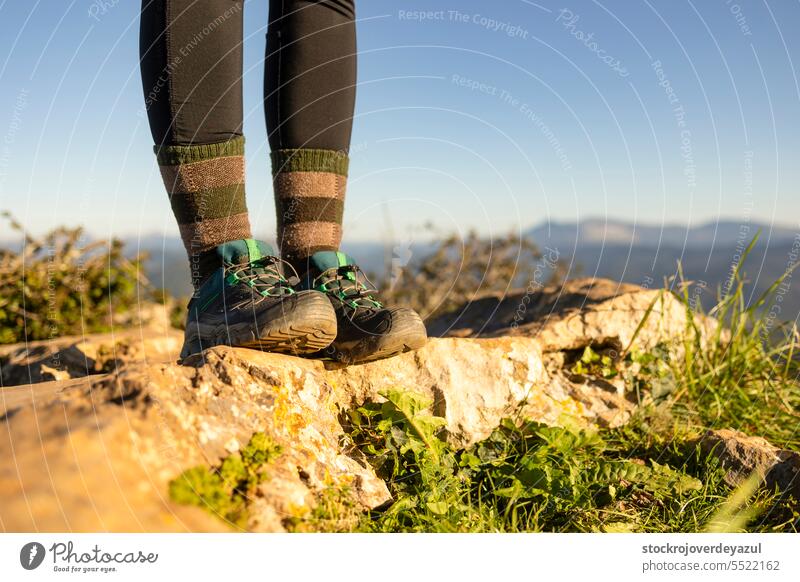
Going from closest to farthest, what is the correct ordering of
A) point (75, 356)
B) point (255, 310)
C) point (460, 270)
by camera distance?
point (255, 310) → point (75, 356) → point (460, 270)

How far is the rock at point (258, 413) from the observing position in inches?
39.7

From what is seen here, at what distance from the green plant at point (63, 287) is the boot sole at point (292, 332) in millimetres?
2422

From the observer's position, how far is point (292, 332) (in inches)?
56.4

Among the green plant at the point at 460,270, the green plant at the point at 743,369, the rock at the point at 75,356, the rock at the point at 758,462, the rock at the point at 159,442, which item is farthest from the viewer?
the green plant at the point at 460,270

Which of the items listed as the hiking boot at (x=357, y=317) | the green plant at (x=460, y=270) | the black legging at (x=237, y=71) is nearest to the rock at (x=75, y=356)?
the hiking boot at (x=357, y=317)

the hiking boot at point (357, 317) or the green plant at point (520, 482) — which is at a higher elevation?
the hiking boot at point (357, 317)

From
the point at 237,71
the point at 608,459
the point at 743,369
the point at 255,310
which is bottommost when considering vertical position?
the point at 608,459

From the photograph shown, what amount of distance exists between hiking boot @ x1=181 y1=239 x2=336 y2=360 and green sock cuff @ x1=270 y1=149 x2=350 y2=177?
251 mm

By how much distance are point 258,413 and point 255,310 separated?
27 centimetres

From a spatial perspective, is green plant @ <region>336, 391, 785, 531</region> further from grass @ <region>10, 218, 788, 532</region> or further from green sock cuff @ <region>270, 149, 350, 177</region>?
green sock cuff @ <region>270, 149, 350, 177</region>

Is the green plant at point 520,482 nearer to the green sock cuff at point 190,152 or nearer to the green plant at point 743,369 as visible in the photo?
the green plant at point 743,369

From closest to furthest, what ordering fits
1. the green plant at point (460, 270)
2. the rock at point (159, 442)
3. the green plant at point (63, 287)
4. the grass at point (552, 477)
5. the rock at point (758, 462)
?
1. the rock at point (159, 442)
2. the grass at point (552, 477)
3. the rock at point (758, 462)
4. the green plant at point (63, 287)
5. the green plant at point (460, 270)

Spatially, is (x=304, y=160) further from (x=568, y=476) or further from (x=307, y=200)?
(x=568, y=476)

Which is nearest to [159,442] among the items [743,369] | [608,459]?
[608,459]
